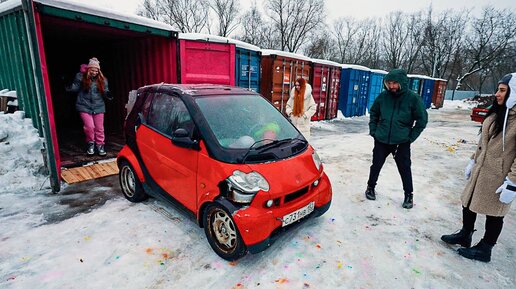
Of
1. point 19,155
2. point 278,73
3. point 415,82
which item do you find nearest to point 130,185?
point 19,155

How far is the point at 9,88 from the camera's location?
538 centimetres

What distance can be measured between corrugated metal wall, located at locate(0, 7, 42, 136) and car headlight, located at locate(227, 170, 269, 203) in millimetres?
3735

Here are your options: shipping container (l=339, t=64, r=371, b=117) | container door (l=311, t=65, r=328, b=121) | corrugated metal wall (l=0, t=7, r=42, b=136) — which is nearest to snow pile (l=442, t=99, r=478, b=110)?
shipping container (l=339, t=64, r=371, b=117)

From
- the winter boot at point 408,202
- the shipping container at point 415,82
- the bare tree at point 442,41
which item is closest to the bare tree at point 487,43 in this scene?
the bare tree at point 442,41

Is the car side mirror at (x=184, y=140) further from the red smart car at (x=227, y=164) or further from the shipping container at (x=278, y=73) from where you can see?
the shipping container at (x=278, y=73)

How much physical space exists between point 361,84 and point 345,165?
33.2 feet

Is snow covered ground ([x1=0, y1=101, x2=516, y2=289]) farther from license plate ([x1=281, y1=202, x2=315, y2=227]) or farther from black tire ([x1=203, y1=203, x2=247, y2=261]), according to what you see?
license plate ([x1=281, y1=202, x2=315, y2=227])

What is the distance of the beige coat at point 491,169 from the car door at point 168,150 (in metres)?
2.67

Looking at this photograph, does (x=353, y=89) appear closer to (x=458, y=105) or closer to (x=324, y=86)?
(x=324, y=86)

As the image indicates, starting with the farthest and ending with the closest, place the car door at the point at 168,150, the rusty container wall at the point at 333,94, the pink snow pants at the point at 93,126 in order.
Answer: the rusty container wall at the point at 333,94 → the pink snow pants at the point at 93,126 → the car door at the point at 168,150

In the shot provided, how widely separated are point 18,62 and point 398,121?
6.03m

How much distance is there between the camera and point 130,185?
3.83m

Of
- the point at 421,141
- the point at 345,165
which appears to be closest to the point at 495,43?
the point at 421,141

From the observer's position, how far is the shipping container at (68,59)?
385 cm
